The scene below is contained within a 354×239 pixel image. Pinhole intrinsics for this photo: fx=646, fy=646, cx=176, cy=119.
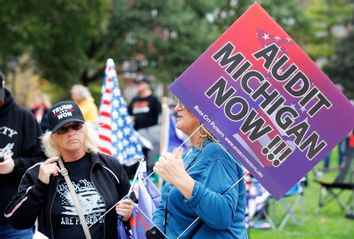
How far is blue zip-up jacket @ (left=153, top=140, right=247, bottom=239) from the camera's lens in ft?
10.2

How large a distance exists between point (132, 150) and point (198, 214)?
5070mm

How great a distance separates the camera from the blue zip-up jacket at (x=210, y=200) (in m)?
3.12

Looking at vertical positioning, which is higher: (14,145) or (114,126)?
(114,126)

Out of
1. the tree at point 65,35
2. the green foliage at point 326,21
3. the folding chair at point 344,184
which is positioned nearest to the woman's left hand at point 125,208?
the folding chair at point 344,184

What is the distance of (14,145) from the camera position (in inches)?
194

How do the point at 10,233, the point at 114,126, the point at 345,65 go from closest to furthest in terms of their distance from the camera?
the point at 10,233 < the point at 114,126 < the point at 345,65

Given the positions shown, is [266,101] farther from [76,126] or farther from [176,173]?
[76,126]

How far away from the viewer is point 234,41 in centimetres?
351

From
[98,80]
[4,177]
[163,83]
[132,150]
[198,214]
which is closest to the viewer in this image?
[198,214]

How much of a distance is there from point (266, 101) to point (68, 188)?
1.32 m

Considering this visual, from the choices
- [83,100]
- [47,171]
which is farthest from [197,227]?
[83,100]

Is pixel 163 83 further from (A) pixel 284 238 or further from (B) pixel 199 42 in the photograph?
(A) pixel 284 238

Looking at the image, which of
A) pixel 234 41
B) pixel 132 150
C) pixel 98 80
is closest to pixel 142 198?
pixel 234 41

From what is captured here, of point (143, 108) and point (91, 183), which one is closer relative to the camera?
point (91, 183)
